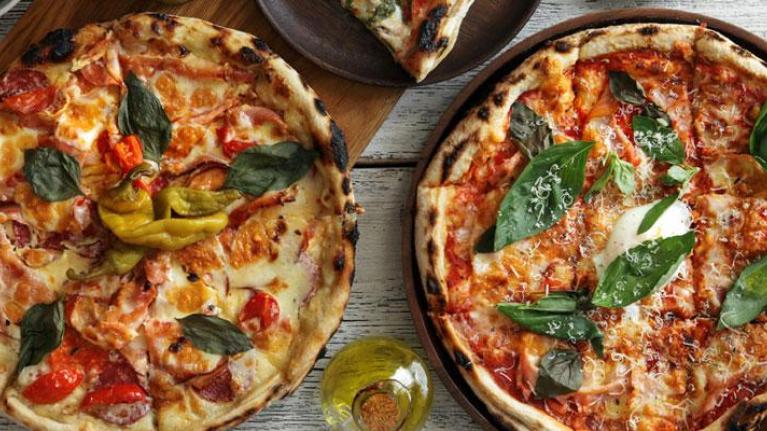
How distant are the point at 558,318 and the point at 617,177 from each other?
564mm

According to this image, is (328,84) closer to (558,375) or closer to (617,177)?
(617,177)

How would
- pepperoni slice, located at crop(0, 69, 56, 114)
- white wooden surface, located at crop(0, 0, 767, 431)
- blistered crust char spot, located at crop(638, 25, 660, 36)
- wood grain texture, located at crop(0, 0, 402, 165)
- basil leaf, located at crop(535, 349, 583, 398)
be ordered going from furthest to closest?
white wooden surface, located at crop(0, 0, 767, 431)
wood grain texture, located at crop(0, 0, 402, 165)
blistered crust char spot, located at crop(638, 25, 660, 36)
basil leaf, located at crop(535, 349, 583, 398)
pepperoni slice, located at crop(0, 69, 56, 114)

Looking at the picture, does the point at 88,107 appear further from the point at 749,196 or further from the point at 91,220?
the point at 749,196

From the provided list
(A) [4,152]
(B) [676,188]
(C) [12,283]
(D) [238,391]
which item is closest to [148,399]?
(D) [238,391]

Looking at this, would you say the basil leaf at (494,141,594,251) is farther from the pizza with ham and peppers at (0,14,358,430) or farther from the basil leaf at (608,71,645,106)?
the pizza with ham and peppers at (0,14,358,430)

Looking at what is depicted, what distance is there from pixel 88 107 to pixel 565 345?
1954 millimetres

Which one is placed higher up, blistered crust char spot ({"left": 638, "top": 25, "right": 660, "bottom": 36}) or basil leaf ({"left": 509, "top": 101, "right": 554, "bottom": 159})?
blistered crust char spot ({"left": 638, "top": 25, "right": 660, "bottom": 36})

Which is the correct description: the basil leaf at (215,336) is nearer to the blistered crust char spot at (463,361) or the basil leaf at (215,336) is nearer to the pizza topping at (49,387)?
the pizza topping at (49,387)

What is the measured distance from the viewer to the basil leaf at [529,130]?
4.27 meters

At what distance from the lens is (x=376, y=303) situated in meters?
4.61

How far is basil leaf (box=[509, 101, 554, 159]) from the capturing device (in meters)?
4.27

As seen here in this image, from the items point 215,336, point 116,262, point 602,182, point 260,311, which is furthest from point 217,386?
point 602,182

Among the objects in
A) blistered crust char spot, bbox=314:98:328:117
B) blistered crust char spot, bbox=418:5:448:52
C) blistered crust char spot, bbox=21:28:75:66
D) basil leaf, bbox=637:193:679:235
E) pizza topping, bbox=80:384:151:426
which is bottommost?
pizza topping, bbox=80:384:151:426

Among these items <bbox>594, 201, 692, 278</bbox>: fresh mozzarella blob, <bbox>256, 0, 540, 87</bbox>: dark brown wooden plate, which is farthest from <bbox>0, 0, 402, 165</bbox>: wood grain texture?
<bbox>594, 201, 692, 278</bbox>: fresh mozzarella blob
